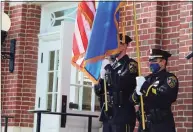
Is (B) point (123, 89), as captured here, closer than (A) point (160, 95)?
No

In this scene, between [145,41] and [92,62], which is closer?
[92,62]

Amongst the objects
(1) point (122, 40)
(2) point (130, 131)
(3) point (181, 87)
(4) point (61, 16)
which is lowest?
(2) point (130, 131)

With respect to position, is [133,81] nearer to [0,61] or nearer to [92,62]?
[92,62]

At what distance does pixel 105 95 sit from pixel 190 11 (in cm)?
149

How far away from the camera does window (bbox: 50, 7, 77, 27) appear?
9617mm

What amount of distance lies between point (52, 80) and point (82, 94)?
1154mm

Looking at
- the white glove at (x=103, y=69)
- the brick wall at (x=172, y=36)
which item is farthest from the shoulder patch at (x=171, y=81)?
the white glove at (x=103, y=69)

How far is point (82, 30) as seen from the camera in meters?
7.86

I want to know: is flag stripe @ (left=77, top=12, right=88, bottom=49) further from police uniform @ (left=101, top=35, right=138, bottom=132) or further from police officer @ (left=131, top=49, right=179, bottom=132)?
police officer @ (left=131, top=49, right=179, bottom=132)

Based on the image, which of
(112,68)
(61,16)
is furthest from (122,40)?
(61,16)

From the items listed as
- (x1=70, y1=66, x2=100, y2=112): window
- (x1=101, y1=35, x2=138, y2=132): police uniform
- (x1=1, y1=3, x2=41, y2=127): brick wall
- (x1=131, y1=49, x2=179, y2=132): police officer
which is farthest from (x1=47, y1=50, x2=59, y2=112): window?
(x1=131, y1=49, x2=179, y2=132): police officer

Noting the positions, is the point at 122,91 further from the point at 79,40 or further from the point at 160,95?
the point at 79,40

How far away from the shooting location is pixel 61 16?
32.5ft

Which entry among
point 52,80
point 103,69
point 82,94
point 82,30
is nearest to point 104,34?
point 103,69
